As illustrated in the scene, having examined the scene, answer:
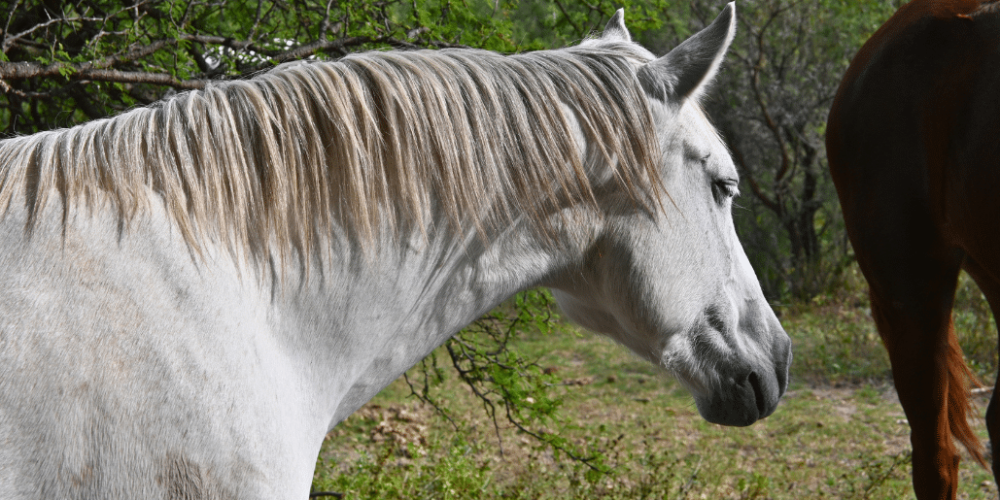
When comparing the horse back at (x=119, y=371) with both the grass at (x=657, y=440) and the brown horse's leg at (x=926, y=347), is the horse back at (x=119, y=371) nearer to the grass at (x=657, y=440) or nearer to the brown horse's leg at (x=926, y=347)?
the grass at (x=657, y=440)

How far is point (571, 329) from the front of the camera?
9.25 ft

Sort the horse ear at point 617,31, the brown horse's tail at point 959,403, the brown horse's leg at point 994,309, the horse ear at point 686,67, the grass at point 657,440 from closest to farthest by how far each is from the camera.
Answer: the horse ear at point 686,67, the horse ear at point 617,31, the brown horse's leg at point 994,309, the brown horse's tail at point 959,403, the grass at point 657,440

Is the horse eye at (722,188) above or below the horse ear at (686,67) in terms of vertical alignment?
below

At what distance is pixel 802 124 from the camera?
31.0 ft

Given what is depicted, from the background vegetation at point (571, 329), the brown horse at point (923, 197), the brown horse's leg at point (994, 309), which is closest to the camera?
the brown horse at point (923, 197)

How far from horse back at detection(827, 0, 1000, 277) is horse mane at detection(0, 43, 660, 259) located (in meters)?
1.48

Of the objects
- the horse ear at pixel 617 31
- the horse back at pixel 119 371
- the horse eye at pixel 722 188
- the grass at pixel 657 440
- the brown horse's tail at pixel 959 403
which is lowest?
the grass at pixel 657 440

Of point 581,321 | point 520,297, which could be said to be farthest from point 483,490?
point 581,321

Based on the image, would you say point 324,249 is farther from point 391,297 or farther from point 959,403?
point 959,403

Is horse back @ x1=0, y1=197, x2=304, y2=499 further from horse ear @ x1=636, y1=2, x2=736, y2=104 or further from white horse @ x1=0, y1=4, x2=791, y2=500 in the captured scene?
horse ear @ x1=636, y1=2, x2=736, y2=104

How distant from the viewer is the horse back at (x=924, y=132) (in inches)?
87.5

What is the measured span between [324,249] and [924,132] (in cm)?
227

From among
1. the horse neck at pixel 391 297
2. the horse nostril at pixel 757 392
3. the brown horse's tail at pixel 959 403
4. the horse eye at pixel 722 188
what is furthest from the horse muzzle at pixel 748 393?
the brown horse's tail at pixel 959 403

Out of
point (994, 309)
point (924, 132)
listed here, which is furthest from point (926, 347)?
point (924, 132)
